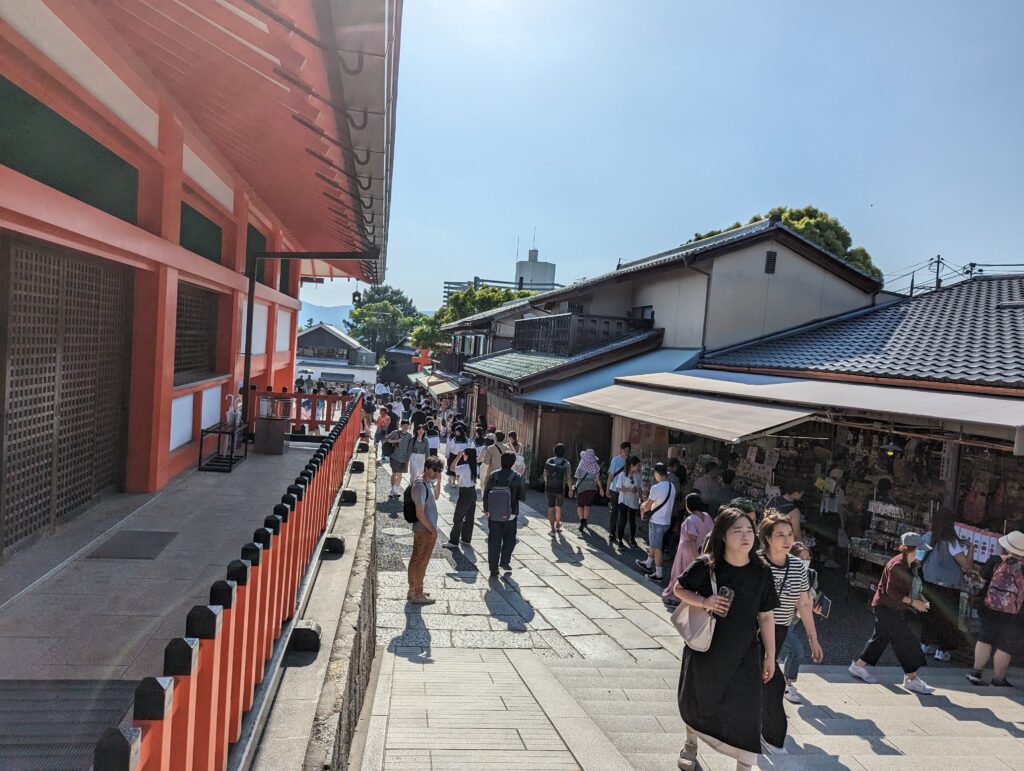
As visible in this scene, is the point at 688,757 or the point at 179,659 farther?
the point at 688,757

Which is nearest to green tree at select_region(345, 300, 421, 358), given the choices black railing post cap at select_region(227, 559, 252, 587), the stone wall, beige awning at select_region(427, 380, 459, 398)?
beige awning at select_region(427, 380, 459, 398)

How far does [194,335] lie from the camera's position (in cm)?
972

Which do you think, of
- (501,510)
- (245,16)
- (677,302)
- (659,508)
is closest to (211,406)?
(501,510)

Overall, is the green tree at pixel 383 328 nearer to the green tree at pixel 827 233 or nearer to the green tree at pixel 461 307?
the green tree at pixel 461 307

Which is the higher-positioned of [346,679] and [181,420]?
[181,420]

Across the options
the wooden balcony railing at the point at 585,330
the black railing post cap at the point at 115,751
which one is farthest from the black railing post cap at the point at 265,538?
the wooden balcony railing at the point at 585,330

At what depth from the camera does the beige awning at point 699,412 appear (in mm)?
8180

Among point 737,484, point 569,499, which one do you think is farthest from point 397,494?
point 737,484

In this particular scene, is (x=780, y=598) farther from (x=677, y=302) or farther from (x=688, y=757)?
(x=677, y=302)

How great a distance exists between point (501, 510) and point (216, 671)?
21.0 feet

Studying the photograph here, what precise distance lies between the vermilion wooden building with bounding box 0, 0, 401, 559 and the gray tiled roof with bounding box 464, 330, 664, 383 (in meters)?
8.57

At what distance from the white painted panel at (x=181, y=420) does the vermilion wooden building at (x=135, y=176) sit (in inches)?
2.2

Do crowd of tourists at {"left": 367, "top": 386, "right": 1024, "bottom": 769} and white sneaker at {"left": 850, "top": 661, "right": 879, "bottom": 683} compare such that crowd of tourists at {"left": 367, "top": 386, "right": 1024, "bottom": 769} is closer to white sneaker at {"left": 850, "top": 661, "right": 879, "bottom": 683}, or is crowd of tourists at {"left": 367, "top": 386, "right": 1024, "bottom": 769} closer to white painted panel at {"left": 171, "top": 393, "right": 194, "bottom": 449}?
white sneaker at {"left": 850, "top": 661, "right": 879, "bottom": 683}

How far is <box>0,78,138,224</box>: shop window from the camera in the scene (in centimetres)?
441
